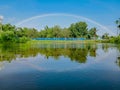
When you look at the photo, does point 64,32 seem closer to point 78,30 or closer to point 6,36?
point 78,30

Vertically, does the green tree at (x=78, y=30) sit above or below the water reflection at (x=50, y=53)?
above

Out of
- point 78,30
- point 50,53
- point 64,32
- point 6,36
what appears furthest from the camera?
point 78,30

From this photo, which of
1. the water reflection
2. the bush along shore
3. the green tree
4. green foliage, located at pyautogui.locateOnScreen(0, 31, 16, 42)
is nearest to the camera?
the water reflection

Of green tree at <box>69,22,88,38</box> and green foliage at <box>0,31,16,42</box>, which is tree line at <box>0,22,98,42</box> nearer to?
green tree at <box>69,22,88,38</box>

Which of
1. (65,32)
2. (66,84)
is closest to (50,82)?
(66,84)

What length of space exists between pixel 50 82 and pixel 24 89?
4.12ft

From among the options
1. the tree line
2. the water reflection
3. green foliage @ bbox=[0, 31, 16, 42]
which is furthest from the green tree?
the water reflection

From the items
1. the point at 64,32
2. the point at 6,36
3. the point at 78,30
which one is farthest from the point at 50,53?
the point at 78,30

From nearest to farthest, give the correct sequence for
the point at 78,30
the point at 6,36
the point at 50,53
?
the point at 50,53, the point at 6,36, the point at 78,30

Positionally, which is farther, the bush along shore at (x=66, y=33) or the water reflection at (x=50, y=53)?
the bush along shore at (x=66, y=33)

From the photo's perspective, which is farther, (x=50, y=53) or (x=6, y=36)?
(x=6, y=36)

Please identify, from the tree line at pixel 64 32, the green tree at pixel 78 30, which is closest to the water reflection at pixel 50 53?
the tree line at pixel 64 32

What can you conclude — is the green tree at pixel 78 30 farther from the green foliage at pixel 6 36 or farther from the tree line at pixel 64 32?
the green foliage at pixel 6 36

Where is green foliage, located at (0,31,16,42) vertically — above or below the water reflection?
above
